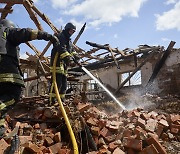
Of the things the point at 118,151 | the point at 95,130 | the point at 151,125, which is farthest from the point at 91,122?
the point at 151,125

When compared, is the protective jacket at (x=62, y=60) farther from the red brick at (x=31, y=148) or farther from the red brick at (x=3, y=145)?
the red brick at (x=3, y=145)

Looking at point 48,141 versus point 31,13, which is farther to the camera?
point 31,13

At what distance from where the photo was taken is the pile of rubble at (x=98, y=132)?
406 cm

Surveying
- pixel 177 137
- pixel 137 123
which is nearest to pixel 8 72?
pixel 137 123

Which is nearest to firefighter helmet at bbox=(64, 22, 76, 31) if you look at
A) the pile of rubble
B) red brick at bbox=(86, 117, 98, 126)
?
the pile of rubble

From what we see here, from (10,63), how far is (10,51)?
0.16 metres

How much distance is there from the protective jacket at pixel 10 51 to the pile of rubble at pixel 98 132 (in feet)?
3.18

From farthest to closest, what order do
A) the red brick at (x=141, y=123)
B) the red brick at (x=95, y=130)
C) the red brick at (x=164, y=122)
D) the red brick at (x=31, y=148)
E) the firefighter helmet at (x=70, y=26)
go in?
1. the firefighter helmet at (x=70, y=26)
2. the red brick at (x=164, y=122)
3. the red brick at (x=141, y=123)
4. the red brick at (x=95, y=130)
5. the red brick at (x=31, y=148)

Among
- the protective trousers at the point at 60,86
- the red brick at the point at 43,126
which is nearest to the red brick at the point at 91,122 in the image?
the red brick at the point at 43,126

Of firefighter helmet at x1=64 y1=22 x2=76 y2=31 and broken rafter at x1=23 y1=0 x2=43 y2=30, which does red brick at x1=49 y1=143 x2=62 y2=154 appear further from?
broken rafter at x1=23 y1=0 x2=43 y2=30

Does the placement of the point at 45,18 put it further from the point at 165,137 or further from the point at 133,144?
the point at 133,144

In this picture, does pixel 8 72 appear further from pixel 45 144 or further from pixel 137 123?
pixel 137 123

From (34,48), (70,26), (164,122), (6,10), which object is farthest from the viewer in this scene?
(34,48)

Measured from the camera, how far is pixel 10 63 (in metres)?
3.44
